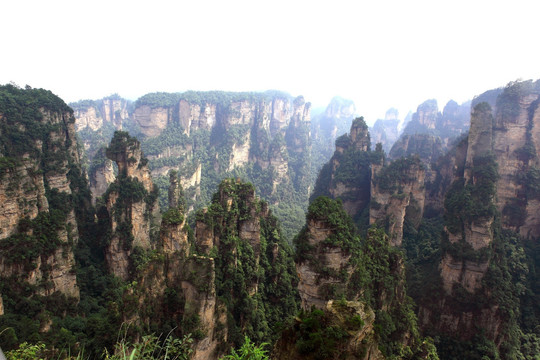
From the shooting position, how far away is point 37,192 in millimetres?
23781

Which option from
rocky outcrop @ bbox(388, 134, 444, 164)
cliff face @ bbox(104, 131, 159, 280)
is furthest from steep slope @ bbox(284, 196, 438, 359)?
rocky outcrop @ bbox(388, 134, 444, 164)

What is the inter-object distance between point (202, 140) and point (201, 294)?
8052 cm

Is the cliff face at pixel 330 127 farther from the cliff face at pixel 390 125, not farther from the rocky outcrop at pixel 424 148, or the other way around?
the rocky outcrop at pixel 424 148

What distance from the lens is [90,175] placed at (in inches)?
1949

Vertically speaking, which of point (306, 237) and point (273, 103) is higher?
point (273, 103)

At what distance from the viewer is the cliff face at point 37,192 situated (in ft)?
70.3

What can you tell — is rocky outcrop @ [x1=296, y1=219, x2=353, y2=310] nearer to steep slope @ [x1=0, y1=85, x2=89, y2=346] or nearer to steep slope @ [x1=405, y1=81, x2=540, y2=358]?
steep slope @ [x1=0, y1=85, x2=89, y2=346]

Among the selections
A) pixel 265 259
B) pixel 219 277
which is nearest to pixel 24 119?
pixel 219 277

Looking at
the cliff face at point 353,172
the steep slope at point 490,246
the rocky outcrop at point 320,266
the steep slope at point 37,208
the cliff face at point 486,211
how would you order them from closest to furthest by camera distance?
1. the rocky outcrop at point 320,266
2. the steep slope at point 37,208
3. the steep slope at point 490,246
4. the cliff face at point 486,211
5. the cliff face at point 353,172

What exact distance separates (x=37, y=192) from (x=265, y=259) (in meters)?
18.4

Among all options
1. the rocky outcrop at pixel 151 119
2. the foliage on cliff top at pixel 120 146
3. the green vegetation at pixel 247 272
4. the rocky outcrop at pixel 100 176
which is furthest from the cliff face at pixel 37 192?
the rocky outcrop at pixel 151 119

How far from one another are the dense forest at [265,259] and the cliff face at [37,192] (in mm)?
123

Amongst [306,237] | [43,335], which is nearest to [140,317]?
[43,335]

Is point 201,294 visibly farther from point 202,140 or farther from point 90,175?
point 202,140
